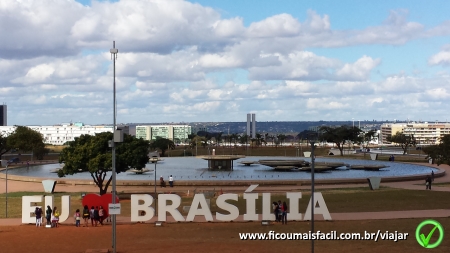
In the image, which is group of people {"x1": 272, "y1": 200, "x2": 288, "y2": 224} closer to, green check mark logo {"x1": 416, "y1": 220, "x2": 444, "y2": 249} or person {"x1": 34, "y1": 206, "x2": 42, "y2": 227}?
green check mark logo {"x1": 416, "y1": 220, "x2": 444, "y2": 249}

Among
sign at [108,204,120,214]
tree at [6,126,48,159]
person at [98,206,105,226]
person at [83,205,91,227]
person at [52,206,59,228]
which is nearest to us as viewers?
sign at [108,204,120,214]

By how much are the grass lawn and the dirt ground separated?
5.77m

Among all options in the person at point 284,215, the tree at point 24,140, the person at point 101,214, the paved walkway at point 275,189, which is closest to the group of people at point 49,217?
the paved walkway at point 275,189

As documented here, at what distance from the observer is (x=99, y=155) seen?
1812 inches

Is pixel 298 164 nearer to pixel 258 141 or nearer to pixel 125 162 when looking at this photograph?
pixel 125 162

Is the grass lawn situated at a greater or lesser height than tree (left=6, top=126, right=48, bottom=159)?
lesser

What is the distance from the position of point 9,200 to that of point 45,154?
80759 mm

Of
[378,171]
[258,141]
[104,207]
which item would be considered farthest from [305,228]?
[258,141]

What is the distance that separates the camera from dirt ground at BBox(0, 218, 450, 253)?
25500 mm

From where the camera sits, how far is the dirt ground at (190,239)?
25500 mm

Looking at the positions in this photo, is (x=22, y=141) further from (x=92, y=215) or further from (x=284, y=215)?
(x=284, y=215)

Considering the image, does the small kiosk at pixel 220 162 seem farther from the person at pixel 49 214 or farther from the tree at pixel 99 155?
the person at pixel 49 214

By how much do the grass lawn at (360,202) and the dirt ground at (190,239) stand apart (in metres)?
5.77

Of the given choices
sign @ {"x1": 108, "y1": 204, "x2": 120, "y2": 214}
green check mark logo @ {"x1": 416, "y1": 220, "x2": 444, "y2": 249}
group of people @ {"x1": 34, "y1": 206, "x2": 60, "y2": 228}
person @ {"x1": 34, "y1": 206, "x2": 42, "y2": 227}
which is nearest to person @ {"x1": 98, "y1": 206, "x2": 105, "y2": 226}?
group of people @ {"x1": 34, "y1": 206, "x2": 60, "y2": 228}
